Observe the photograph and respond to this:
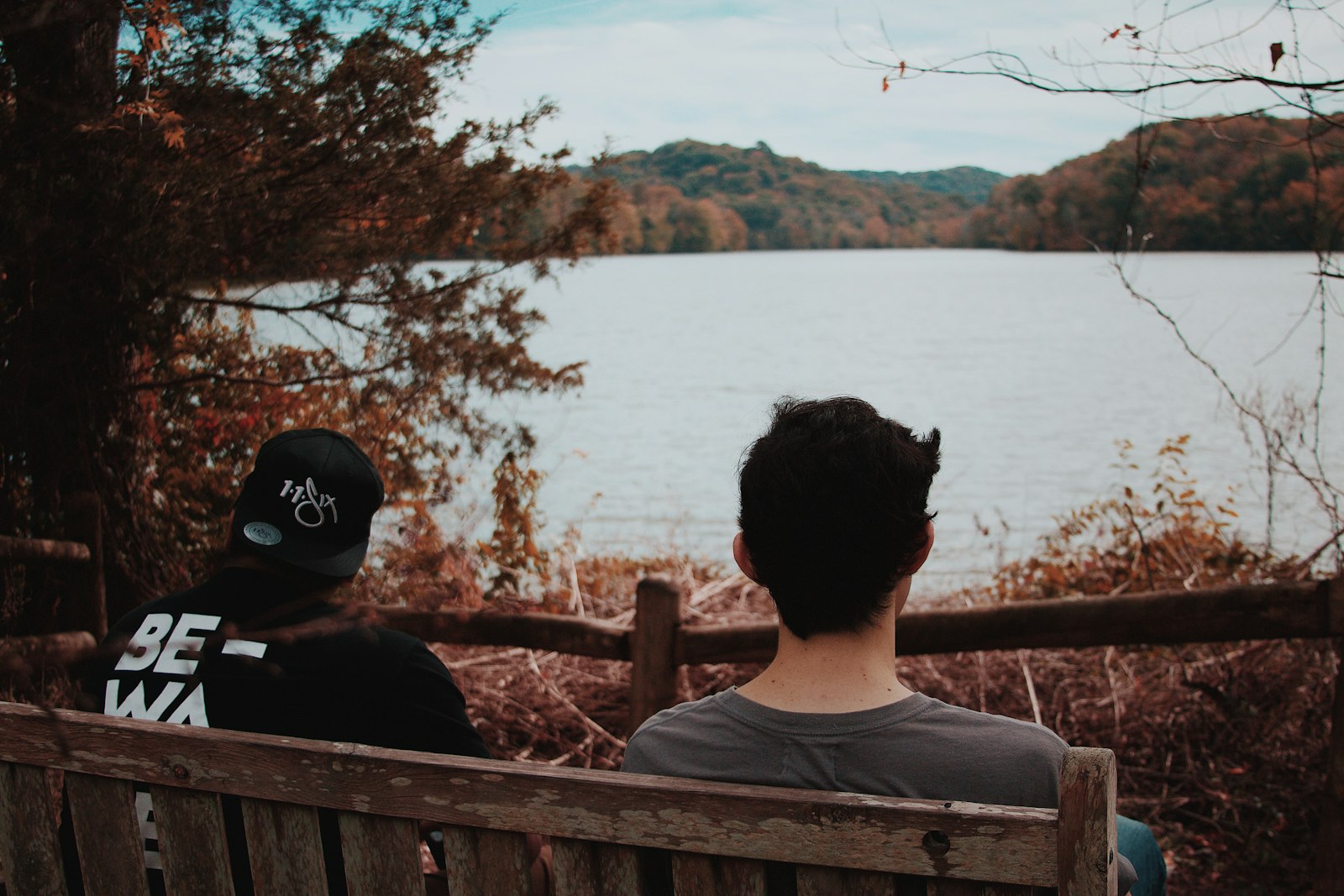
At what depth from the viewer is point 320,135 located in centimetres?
475

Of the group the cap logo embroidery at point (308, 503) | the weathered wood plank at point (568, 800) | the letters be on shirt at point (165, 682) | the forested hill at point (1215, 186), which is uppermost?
the forested hill at point (1215, 186)

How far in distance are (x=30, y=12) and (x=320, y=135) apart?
4.79ft

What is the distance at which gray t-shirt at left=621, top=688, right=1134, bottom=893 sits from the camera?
1.40 meters

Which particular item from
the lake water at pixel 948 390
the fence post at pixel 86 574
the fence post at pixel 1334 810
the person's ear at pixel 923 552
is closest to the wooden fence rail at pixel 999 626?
the fence post at pixel 1334 810

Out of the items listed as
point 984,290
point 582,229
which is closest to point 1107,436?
point 582,229

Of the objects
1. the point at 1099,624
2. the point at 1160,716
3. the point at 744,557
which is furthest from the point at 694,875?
the point at 1160,716

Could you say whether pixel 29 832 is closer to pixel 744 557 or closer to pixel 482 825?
pixel 482 825

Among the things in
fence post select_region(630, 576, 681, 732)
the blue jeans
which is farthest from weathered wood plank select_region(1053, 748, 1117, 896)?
fence post select_region(630, 576, 681, 732)

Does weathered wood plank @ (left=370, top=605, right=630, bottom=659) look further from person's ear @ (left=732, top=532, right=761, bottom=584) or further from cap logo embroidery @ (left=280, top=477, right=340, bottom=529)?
person's ear @ (left=732, top=532, right=761, bottom=584)

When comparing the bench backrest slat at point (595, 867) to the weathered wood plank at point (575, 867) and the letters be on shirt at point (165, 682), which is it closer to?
the weathered wood plank at point (575, 867)

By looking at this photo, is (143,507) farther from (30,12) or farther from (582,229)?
(582,229)

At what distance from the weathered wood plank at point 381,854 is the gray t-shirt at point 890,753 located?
346mm

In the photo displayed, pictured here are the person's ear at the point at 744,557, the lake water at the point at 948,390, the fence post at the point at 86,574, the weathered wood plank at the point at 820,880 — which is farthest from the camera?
the lake water at the point at 948,390

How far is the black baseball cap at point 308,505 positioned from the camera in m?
2.07
